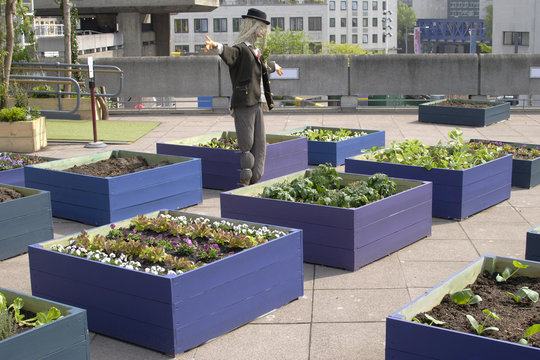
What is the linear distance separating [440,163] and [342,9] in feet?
489

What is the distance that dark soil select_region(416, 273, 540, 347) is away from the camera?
4945mm

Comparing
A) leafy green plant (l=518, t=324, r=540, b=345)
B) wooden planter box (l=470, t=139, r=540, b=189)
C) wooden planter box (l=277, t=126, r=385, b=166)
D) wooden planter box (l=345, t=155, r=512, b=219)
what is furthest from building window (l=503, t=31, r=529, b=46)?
leafy green plant (l=518, t=324, r=540, b=345)

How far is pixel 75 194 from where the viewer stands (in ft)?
31.6

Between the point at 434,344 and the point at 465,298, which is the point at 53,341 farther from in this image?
the point at 465,298

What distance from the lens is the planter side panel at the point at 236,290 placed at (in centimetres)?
575

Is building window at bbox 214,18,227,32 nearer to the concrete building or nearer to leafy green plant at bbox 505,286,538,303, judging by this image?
the concrete building

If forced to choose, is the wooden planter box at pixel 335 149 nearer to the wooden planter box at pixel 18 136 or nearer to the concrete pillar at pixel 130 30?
the wooden planter box at pixel 18 136

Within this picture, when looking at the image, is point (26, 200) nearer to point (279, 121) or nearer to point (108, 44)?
point (279, 121)

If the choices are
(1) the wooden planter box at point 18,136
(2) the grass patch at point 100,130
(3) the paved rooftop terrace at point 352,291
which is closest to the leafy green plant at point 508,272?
(3) the paved rooftop terrace at point 352,291

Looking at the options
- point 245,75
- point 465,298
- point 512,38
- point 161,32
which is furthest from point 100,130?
point 512,38

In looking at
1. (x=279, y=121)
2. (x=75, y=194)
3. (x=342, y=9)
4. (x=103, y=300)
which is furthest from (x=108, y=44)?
(x=342, y=9)

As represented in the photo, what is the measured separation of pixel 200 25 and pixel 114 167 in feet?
378

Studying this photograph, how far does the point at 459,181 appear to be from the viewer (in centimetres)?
945

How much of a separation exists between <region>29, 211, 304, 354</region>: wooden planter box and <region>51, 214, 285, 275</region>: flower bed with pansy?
178mm
